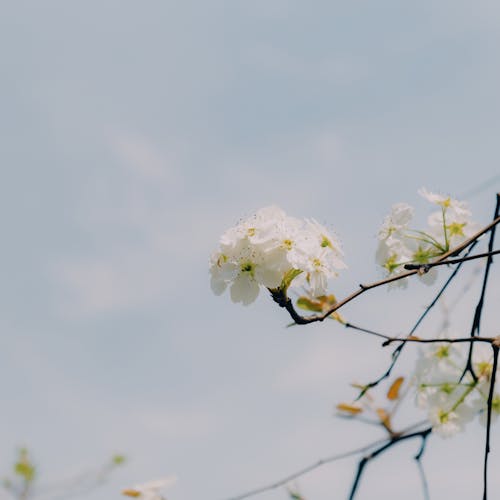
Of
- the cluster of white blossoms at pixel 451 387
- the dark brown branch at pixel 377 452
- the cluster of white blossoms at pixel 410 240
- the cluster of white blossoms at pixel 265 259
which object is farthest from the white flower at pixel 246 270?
the cluster of white blossoms at pixel 451 387

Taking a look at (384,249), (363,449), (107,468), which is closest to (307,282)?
(384,249)

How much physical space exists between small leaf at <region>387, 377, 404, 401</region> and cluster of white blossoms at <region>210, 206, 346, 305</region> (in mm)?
876

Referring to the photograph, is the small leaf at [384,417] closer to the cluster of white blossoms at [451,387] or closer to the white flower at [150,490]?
the cluster of white blossoms at [451,387]

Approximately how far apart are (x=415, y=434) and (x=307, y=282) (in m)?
0.76

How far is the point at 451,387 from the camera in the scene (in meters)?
2.04

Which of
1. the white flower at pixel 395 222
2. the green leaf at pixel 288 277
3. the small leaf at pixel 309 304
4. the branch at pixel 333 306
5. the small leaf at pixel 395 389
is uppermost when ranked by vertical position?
the white flower at pixel 395 222

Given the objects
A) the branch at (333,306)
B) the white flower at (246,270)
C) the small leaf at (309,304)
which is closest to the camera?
the branch at (333,306)

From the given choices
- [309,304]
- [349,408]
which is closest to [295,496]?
[349,408]

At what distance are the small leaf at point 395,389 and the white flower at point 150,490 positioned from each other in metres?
0.91

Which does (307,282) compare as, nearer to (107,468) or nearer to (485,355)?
(485,355)

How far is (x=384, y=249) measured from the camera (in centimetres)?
168

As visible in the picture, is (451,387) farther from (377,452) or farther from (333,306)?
(333,306)

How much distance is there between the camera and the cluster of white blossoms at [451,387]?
1.96m

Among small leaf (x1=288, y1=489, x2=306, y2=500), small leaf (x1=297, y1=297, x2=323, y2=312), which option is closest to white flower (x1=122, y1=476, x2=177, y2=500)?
small leaf (x1=288, y1=489, x2=306, y2=500)
